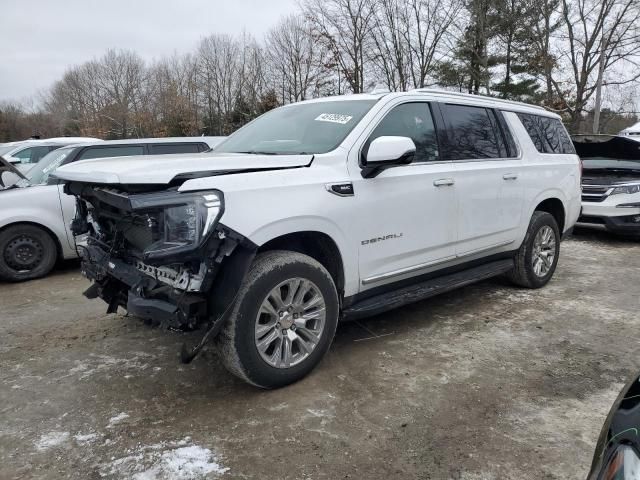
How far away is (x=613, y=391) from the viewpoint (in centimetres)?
316

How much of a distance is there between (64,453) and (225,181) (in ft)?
5.41

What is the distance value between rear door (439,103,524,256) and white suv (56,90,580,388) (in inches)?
0.6

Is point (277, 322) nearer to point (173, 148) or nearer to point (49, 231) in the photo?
point (49, 231)

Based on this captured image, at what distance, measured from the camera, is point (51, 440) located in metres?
2.68

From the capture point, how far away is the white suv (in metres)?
2.72

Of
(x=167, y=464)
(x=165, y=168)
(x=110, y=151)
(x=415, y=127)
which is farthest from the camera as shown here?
(x=110, y=151)

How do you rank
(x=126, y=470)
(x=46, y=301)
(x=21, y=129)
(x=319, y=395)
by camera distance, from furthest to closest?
(x=21, y=129), (x=46, y=301), (x=319, y=395), (x=126, y=470)

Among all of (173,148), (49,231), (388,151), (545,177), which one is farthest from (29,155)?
(545,177)

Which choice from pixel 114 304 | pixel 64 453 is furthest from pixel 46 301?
pixel 64 453

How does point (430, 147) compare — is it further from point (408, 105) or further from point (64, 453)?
point (64, 453)

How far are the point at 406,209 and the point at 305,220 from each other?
3.09 ft

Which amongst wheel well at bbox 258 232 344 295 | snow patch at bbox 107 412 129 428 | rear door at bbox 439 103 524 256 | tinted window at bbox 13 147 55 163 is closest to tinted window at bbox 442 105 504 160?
rear door at bbox 439 103 524 256

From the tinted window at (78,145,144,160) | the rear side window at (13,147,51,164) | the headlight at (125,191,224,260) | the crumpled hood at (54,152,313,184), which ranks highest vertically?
the rear side window at (13,147,51,164)

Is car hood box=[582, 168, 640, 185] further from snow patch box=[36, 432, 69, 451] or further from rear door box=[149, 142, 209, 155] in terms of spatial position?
snow patch box=[36, 432, 69, 451]
